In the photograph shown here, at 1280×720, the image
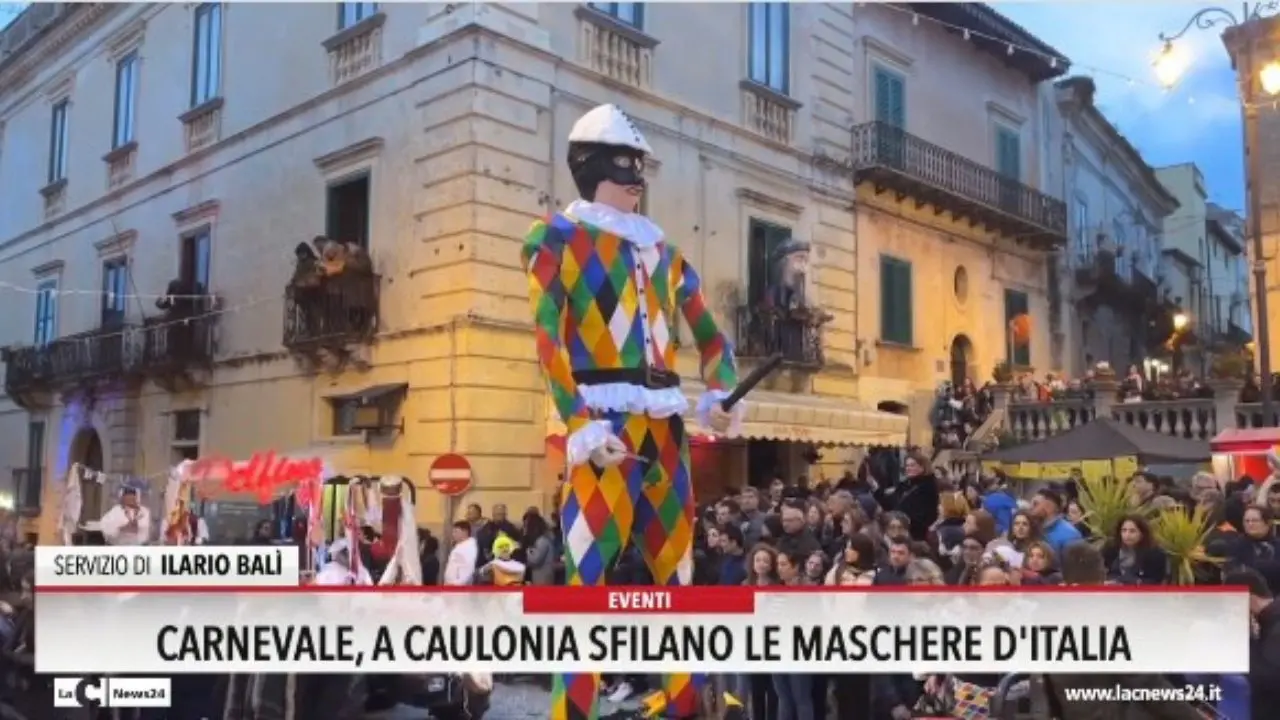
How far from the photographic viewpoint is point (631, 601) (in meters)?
2.63

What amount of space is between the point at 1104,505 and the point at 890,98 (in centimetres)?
785

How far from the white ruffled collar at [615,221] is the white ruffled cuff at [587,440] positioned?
1.91ft

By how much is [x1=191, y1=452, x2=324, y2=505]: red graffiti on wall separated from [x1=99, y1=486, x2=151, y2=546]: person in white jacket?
0.90m

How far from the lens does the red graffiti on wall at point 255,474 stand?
6.76 m

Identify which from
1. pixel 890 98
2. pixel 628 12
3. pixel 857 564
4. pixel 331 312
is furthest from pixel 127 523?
pixel 890 98

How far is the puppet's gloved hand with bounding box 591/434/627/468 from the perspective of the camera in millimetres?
2824

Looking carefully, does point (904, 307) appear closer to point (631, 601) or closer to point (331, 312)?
point (331, 312)

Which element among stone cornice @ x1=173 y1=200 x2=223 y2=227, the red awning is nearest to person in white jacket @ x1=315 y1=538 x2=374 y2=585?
stone cornice @ x1=173 y1=200 x2=223 y2=227

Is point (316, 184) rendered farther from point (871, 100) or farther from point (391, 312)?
point (871, 100)

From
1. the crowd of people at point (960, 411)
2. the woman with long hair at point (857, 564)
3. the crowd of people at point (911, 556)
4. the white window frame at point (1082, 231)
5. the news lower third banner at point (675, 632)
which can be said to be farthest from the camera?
the crowd of people at point (960, 411)

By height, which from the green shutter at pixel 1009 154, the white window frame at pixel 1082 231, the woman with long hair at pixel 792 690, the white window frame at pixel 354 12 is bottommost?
the woman with long hair at pixel 792 690

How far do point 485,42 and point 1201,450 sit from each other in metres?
5.90

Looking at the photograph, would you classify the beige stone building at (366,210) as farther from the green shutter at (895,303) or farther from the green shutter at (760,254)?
the green shutter at (895,303)

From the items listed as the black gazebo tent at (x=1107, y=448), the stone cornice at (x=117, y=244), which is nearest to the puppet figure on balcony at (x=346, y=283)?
the stone cornice at (x=117, y=244)
